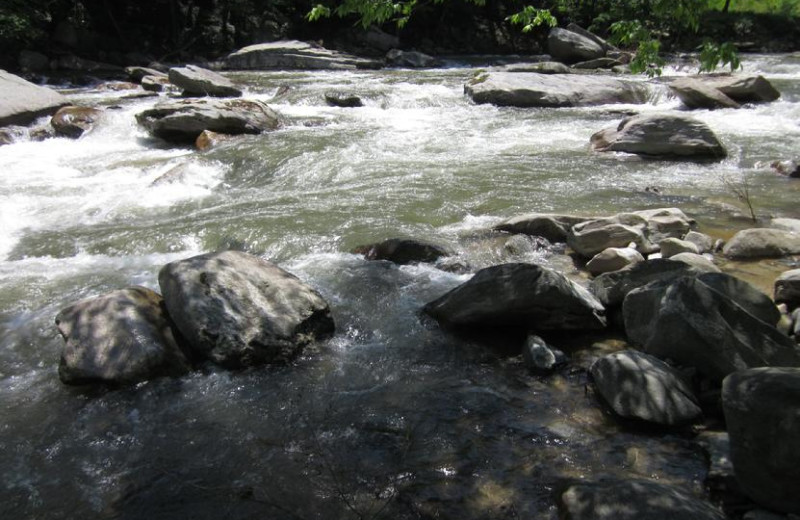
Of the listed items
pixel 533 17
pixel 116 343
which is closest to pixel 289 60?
pixel 533 17

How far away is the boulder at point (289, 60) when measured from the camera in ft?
73.6

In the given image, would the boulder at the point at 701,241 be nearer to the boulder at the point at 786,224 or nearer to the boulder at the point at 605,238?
the boulder at the point at 605,238

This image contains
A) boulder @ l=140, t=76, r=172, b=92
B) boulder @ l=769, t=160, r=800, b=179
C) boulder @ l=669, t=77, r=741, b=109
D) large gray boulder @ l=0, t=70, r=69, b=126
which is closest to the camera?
boulder @ l=769, t=160, r=800, b=179

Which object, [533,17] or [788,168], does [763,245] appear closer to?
[533,17]

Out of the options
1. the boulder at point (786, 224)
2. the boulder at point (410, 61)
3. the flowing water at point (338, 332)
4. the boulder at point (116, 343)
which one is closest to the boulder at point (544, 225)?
the flowing water at point (338, 332)

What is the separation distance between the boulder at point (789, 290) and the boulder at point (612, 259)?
3.59 ft

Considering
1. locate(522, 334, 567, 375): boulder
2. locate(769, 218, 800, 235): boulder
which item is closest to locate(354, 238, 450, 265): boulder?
locate(522, 334, 567, 375): boulder

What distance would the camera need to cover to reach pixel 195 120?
10.8 metres

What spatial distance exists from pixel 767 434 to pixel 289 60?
73.8ft

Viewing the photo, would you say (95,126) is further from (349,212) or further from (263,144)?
(349,212)

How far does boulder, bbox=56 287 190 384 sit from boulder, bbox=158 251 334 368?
191mm

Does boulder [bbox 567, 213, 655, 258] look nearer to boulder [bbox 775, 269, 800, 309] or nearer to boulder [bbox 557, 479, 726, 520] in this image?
boulder [bbox 775, 269, 800, 309]

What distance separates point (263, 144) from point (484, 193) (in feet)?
15.0

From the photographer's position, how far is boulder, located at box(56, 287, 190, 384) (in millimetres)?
3852
